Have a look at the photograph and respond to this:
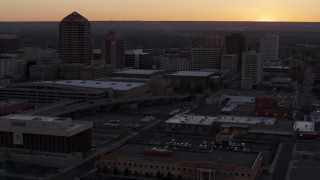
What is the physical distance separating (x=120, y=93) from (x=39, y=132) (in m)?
11.0

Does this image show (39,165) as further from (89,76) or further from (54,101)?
(89,76)

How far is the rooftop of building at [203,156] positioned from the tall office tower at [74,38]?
24.5 m

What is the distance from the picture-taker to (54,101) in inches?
1021

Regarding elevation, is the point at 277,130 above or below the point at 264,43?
below

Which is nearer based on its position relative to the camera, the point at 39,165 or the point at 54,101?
the point at 39,165

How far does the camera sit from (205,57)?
41.4 metres

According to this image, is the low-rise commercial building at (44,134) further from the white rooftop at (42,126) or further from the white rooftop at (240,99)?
the white rooftop at (240,99)

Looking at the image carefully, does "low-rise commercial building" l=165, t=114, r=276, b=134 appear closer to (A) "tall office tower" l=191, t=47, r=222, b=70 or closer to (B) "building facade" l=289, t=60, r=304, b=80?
(B) "building facade" l=289, t=60, r=304, b=80

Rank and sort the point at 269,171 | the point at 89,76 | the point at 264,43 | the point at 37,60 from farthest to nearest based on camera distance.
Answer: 1. the point at 264,43
2. the point at 37,60
3. the point at 89,76
4. the point at 269,171

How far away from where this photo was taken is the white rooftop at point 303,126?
20.1 m

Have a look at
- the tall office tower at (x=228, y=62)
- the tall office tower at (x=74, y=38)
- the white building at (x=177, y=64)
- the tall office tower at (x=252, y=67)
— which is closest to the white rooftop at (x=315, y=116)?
the tall office tower at (x=252, y=67)

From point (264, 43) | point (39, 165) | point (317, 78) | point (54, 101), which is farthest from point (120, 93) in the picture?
point (264, 43)

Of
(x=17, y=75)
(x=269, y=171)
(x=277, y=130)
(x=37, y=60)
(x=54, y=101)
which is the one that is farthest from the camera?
(x=37, y=60)

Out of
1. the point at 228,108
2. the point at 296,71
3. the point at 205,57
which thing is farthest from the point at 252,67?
the point at 228,108
